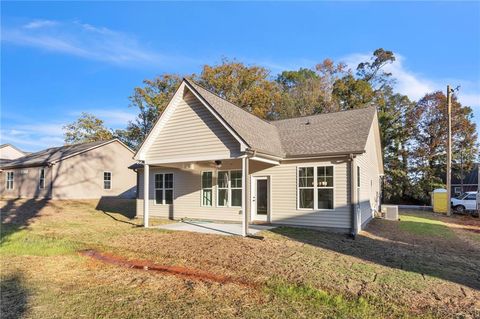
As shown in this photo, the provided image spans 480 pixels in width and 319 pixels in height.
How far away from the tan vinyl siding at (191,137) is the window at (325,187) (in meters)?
3.60

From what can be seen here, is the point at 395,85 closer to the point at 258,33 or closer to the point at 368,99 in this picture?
the point at 368,99

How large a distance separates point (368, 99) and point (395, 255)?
28.7 m

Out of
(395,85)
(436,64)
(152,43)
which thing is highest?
(395,85)

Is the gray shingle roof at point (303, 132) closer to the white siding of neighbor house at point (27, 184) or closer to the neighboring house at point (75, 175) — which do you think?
the neighboring house at point (75, 175)

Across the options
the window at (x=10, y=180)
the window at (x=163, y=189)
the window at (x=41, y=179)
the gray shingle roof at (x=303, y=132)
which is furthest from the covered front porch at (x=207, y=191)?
the window at (x=10, y=180)

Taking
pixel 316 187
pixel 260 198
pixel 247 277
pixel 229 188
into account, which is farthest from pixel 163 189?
pixel 247 277

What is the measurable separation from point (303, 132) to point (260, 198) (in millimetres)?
3826

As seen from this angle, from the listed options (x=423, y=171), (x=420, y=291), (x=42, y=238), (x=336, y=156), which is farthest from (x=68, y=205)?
(x=423, y=171)

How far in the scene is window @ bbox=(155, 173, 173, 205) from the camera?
52.3 ft

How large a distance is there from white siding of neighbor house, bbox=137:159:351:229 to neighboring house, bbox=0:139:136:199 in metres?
11.5

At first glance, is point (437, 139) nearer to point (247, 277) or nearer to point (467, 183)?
point (467, 183)

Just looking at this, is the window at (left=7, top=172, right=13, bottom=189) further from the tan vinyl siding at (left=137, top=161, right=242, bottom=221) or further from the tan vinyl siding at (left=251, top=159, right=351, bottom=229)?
the tan vinyl siding at (left=251, top=159, right=351, bottom=229)

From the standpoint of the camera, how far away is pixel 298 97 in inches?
1382

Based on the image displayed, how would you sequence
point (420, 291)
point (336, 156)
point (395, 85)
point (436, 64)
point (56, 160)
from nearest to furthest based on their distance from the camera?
point (420, 291) → point (336, 156) → point (436, 64) → point (56, 160) → point (395, 85)
